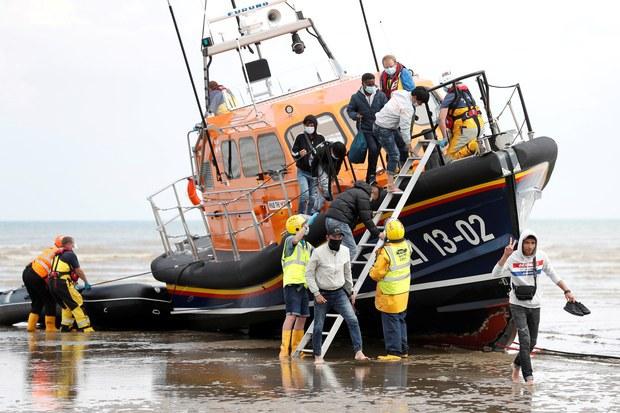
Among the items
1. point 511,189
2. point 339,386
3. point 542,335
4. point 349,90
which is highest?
point 349,90

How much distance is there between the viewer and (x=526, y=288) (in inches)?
357

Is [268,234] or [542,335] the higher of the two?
[268,234]

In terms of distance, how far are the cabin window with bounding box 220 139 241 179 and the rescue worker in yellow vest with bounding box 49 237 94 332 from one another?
2.44m

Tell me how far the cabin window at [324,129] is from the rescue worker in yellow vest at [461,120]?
187 cm

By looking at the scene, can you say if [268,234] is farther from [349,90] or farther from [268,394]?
[268,394]

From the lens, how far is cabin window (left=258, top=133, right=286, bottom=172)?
1284cm

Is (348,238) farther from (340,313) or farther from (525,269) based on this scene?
(525,269)

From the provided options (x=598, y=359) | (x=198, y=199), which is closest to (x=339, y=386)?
(x=598, y=359)

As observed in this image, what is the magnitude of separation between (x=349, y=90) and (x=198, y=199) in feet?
12.7

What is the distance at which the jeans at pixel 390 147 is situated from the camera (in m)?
11.2

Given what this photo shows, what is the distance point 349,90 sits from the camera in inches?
516

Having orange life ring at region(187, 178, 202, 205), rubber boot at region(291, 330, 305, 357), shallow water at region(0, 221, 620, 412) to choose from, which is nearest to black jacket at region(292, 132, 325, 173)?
rubber boot at region(291, 330, 305, 357)

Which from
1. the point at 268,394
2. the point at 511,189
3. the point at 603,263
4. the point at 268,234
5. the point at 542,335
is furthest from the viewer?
the point at 603,263

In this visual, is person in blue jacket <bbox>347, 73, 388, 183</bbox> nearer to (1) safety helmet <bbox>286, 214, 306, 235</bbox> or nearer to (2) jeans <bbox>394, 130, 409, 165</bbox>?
(2) jeans <bbox>394, 130, 409, 165</bbox>
